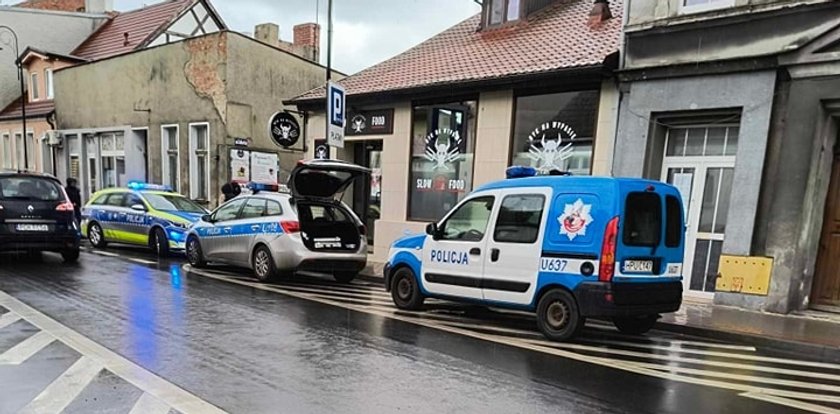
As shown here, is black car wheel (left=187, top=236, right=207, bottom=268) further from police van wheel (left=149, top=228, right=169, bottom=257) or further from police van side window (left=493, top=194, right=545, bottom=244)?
police van side window (left=493, top=194, right=545, bottom=244)

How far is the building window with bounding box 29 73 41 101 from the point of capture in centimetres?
2675

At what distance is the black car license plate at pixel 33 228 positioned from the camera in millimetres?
10406

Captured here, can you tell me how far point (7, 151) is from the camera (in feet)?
91.4

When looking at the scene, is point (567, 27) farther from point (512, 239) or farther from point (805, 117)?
point (512, 239)

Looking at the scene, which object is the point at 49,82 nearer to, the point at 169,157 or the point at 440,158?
the point at 169,157

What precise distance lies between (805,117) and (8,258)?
15338 mm

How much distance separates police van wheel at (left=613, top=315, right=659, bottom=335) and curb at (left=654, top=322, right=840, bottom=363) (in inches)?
24.4

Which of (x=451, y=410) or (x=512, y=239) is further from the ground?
(x=512, y=239)

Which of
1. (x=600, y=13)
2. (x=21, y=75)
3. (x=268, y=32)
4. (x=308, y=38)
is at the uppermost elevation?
(x=268, y=32)

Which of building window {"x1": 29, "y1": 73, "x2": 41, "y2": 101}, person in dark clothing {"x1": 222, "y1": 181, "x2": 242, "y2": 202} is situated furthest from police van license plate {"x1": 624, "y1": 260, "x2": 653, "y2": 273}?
building window {"x1": 29, "y1": 73, "x2": 41, "y2": 101}

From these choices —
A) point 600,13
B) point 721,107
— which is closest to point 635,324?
point 721,107

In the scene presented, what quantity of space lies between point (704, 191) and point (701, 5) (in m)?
3.18

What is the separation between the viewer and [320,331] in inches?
257

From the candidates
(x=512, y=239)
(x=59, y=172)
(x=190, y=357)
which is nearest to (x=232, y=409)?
(x=190, y=357)
